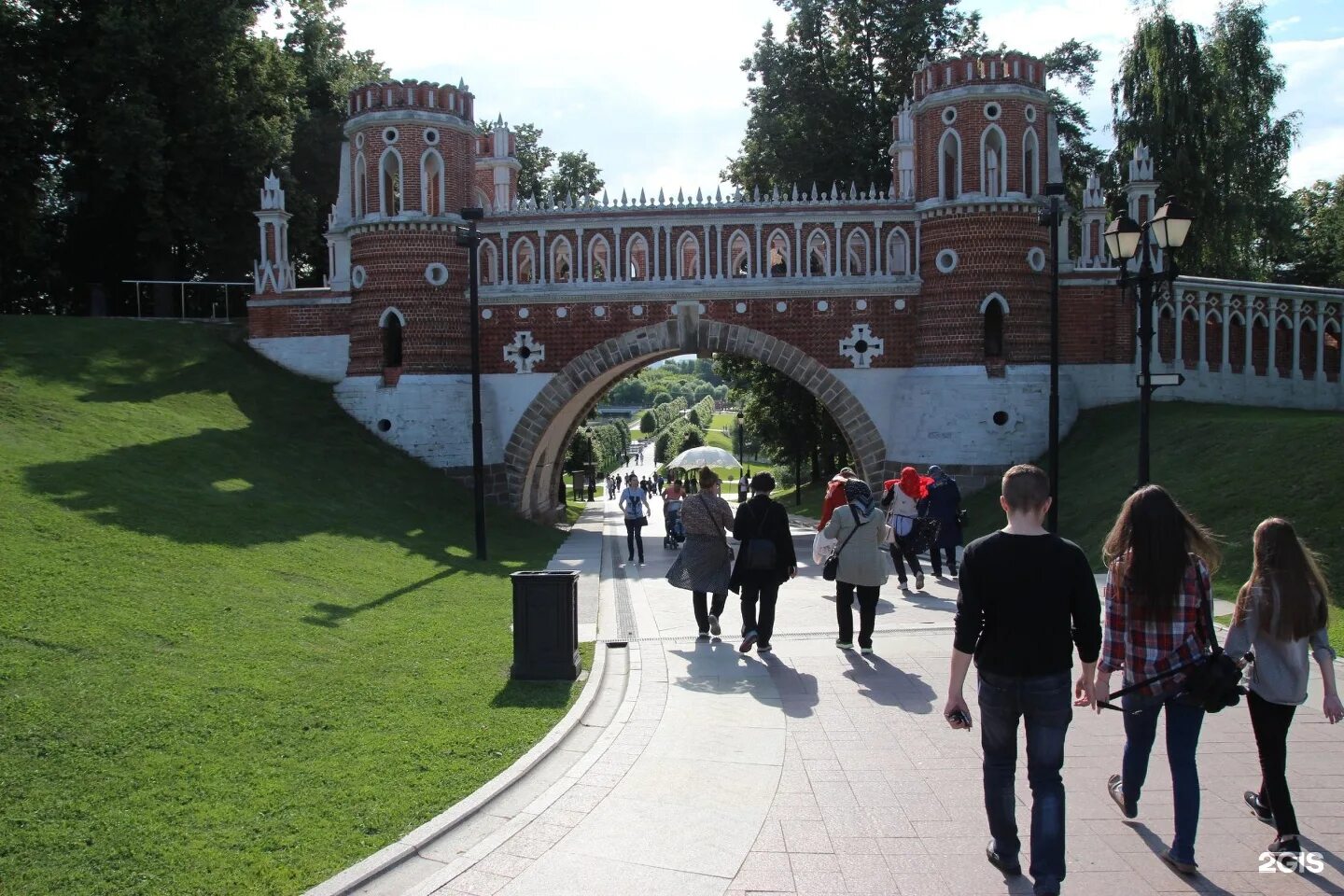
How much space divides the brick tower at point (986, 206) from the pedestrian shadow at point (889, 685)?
42.2ft

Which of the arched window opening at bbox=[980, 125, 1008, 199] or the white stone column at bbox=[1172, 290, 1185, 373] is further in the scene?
the white stone column at bbox=[1172, 290, 1185, 373]

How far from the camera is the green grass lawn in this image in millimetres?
4891

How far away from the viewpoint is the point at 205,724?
6234 millimetres

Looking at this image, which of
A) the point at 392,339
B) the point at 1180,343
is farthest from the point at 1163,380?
the point at 392,339

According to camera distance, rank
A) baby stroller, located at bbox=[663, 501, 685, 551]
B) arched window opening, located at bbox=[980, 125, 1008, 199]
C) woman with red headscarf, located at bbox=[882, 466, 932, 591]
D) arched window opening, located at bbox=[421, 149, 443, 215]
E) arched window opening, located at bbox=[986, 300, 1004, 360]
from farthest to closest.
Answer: arched window opening, located at bbox=[421, 149, 443, 215] → arched window opening, located at bbox=[986, 300, 1004, 360] → arched window opening, located at bbox=[980, 125, 1008, 199] → baby stroller, located at bbox=[663, 501, 685, 551] → woman with red headscarf, located at bbox=[882, 466, 932, 591]

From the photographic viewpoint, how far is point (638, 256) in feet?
71.9

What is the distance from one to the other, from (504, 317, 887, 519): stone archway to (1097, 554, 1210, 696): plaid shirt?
654 inches

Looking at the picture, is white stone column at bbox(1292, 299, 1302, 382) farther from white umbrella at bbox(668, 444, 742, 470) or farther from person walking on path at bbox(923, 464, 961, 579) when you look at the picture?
white umbrella at bbox(668, 444, 742, 470)

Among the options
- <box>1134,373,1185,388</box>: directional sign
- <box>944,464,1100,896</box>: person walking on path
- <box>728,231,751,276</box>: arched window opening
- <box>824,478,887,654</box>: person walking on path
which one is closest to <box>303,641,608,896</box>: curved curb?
<box>944,464,1100,896</box>: person walking on path

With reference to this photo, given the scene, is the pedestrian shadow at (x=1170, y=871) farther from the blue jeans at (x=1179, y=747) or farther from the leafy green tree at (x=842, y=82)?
the leafy green tree at (x=842, y=82)

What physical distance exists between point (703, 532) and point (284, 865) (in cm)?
541

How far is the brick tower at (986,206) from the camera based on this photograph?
20172 mm

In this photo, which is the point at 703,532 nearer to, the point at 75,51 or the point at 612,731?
the point at 612,731

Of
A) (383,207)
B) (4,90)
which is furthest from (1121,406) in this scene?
(4,90)
